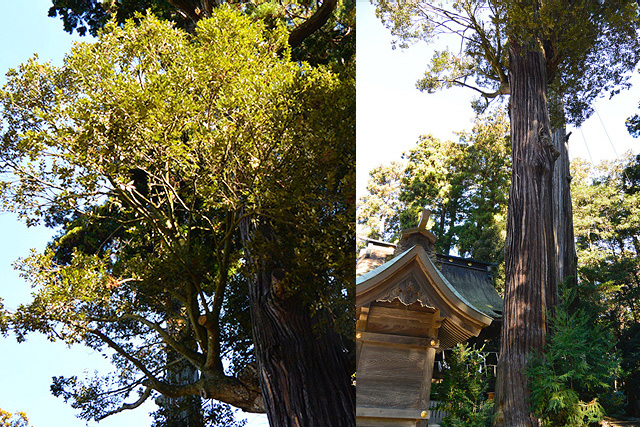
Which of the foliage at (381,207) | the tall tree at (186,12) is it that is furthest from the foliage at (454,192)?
the tall tree at (186,12)

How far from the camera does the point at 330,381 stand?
3535 millimetres

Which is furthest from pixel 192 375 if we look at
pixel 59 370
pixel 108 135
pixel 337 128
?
pixel 337 128

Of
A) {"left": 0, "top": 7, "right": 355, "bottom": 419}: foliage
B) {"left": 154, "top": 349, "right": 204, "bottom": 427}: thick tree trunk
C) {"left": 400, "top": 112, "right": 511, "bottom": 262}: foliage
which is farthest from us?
{"left": 154, "top": 349, "right": 204, "bottom": 427}: thick tree trunk

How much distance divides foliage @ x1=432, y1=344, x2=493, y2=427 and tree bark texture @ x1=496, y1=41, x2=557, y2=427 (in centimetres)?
7

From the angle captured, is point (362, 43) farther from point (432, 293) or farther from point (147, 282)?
point (147, 282)

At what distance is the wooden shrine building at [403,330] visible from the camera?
2.28m

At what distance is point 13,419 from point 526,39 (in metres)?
4.86

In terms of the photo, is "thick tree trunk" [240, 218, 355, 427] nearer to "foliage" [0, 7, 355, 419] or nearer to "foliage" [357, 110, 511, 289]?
"foliage" [0, 7, 355, 419]

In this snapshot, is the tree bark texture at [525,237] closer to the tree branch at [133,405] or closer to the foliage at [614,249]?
the foliage at [614,249]

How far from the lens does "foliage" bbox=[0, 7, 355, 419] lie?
3.40m

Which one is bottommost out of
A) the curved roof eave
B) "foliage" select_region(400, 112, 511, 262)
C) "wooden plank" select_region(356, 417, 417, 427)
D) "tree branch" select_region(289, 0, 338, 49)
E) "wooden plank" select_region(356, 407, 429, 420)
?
"wooden plank" select_region(356, 417, 417, 427)

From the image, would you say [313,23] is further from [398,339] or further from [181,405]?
[398,339]

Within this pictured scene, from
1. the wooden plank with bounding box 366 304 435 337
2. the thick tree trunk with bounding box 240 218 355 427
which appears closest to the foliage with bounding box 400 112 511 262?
the wooden plank with bounding box 366 304 435 337

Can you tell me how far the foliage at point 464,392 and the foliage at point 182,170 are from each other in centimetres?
100
